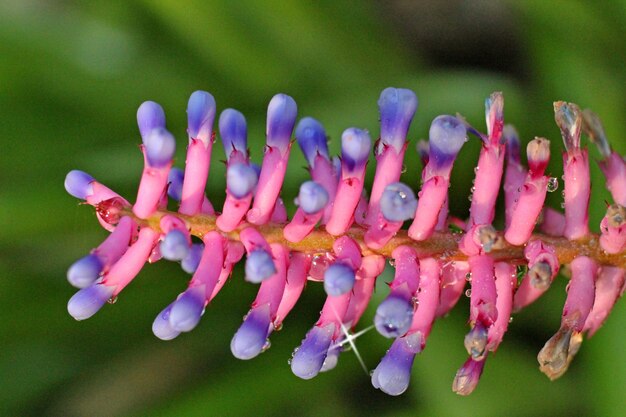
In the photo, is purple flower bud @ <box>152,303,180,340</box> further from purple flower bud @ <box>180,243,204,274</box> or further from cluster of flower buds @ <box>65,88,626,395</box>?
purple flower bud @ <box>180,243,204,274</box>

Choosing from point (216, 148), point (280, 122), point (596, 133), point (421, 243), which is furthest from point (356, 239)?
point (216, 148)

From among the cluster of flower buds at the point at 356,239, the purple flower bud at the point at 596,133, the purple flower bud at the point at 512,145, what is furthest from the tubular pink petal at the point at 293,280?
the purple flower bud at the point at 596,133

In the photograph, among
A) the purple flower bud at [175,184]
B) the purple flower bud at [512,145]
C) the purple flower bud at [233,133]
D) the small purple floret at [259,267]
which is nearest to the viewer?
the small purple floret at [259,267]

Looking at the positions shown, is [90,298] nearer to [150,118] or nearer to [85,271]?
[85,271]

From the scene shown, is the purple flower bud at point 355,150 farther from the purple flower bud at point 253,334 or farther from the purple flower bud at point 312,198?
the purple flower bud at point 253,334

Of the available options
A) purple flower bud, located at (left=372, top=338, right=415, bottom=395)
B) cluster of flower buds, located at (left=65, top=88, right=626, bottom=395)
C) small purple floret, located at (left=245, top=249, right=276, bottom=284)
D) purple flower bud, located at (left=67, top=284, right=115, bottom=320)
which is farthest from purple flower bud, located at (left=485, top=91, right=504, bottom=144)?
purple flower bud, located at (left=67, top=284, right=115, bottom=320)

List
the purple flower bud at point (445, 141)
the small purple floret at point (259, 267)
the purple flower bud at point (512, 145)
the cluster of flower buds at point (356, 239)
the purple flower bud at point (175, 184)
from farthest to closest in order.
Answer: the purple flower bud at point (512, 145)
the purple flower bud at point (175, 184)
the purple flower bud at point (445, 141)
the cluster of flower buds at point (356, 239)
the small purple floret at point (259, 267)
